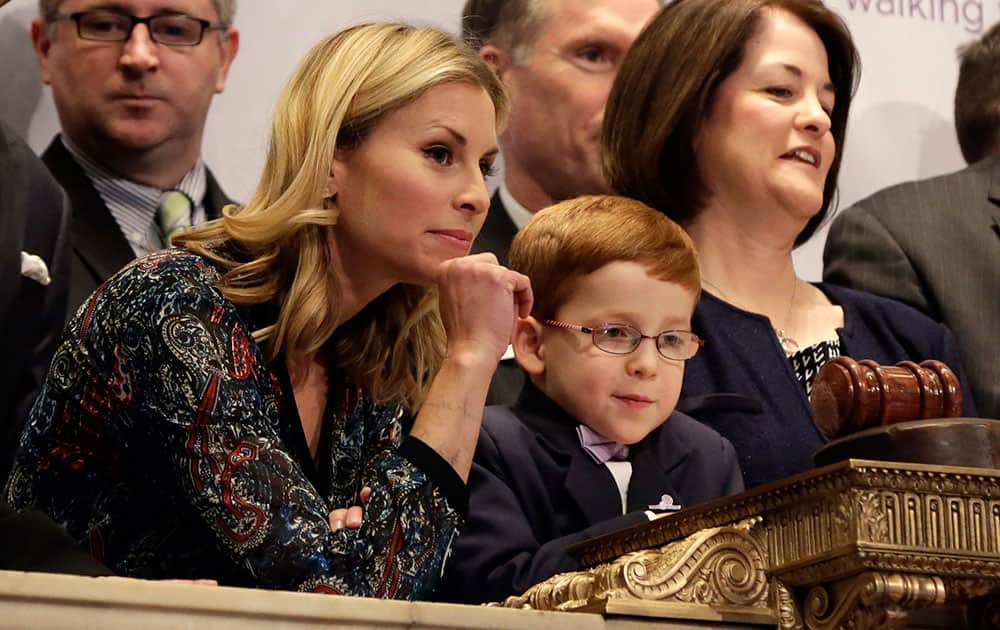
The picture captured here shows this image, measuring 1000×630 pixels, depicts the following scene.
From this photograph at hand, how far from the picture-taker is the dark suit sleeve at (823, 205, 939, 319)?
10.8ft

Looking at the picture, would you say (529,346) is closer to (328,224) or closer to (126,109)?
(328,224)

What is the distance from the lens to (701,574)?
1580 millimetres

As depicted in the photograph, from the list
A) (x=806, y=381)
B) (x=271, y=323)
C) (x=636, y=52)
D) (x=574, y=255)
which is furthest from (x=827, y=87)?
(x=271, y=323)

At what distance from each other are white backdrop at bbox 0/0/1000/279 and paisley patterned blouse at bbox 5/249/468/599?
1.03m

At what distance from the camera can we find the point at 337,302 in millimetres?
2268

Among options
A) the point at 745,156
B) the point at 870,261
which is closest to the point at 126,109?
the point at 745,156

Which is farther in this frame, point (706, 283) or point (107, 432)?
point (706, 283)

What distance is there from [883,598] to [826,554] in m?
0.06

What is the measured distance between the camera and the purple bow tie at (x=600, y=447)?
7.48ft

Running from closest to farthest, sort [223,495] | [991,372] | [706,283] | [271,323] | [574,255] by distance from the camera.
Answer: [223,495] → [271,323] → [574,255] → [706,283] → [991,372]

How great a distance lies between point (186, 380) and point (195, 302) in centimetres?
12

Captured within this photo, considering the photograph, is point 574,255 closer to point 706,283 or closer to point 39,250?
point 706,283

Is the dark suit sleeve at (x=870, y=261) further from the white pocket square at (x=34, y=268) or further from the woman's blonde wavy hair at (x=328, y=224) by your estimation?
the white pocket square at (x=34, y=268)

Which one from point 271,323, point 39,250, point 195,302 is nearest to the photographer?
point 195,302
